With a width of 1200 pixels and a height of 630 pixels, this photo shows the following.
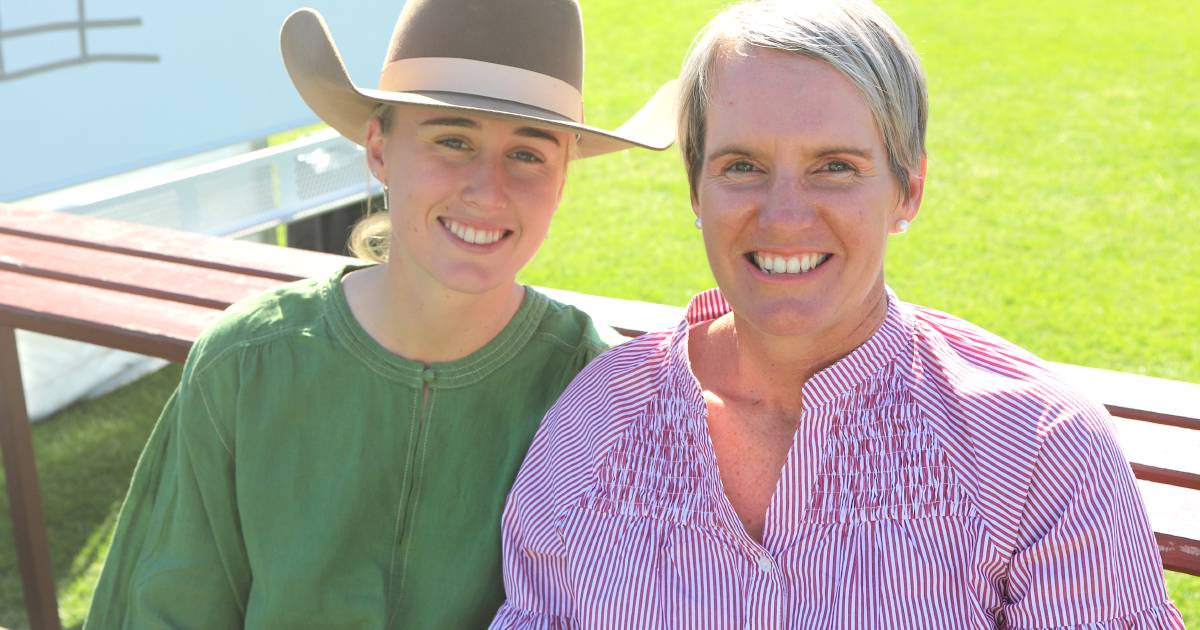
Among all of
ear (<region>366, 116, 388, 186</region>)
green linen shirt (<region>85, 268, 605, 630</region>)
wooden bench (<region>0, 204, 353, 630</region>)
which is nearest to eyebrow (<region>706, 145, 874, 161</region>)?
green linen shirt (<region>85, 268, 605, 630</region>)

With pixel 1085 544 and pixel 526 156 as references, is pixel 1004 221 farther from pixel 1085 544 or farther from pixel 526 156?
pixel 1085 544

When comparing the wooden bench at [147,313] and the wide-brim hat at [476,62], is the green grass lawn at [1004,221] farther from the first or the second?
the wooden bench at [147,313]

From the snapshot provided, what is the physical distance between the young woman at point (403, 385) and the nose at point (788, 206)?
43 centimetres

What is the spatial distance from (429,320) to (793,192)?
29.9 inches

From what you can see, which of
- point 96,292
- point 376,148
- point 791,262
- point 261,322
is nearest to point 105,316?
point 96,292

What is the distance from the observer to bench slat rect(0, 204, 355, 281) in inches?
139

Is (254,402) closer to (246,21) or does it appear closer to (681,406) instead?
(681,406)

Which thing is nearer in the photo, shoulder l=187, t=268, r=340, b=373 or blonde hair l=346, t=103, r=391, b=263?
shoulder l=187, t=268, r=340, b=373

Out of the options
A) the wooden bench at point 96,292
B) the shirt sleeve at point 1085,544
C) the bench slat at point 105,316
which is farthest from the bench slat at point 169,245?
the shirt sleeve at point 1085,544

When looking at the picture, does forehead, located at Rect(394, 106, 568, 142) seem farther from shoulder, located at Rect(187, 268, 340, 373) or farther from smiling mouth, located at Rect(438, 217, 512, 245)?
shoulder, located at Rect(187, 268, 340, 373)

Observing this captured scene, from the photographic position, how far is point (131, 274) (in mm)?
3525

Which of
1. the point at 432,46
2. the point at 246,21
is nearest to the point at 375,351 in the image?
the point at 432,46

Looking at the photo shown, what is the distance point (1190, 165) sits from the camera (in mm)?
8547

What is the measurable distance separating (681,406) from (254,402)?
78cm
